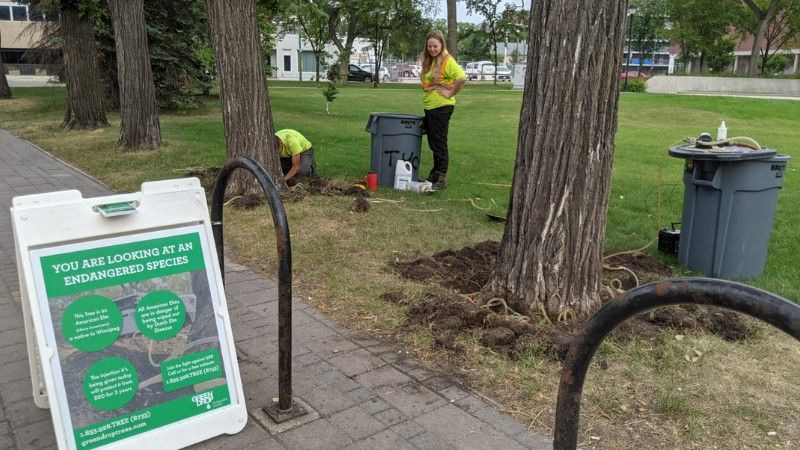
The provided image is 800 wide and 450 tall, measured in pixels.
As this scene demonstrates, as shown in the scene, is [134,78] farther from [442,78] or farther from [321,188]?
[442,78]

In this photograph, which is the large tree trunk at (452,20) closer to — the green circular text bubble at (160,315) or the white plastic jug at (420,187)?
the white plastic jug at (420,187)

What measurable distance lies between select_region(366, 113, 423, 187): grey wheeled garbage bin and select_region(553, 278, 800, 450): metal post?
250 inches

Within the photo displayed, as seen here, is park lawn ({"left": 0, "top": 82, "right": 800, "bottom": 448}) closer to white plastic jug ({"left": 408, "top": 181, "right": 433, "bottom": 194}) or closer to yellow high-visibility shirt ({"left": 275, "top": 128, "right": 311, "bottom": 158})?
white plastic jug ({"left": 408, "top": 181, "right": 433, "bottom": 194})

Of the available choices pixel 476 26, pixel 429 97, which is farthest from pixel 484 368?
pixel 476 26

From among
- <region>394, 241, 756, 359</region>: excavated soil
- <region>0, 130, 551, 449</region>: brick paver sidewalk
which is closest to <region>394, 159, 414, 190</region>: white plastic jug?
<region>394, 241, 756, 359</region>: excavated soil

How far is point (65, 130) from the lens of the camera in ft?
49.0

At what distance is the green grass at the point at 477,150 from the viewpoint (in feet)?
22.5

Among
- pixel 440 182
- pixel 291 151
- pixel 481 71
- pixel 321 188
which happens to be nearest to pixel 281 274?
pixel 321 188

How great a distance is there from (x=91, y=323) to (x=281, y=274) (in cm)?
80

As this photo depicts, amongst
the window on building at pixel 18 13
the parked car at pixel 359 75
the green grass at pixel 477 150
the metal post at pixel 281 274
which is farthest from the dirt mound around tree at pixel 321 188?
the window on building at pixel 18 13

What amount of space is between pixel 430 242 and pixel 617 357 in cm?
268

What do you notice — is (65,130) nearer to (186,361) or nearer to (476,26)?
(186,361)

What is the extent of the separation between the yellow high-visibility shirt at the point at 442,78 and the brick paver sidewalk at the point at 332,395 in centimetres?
419

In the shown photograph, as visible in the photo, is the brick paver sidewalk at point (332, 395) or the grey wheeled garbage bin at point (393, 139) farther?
the grey wheeled garbage bin at point (393, 139)
